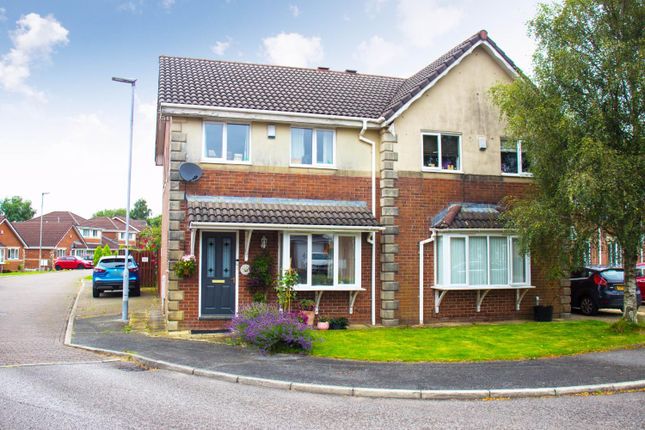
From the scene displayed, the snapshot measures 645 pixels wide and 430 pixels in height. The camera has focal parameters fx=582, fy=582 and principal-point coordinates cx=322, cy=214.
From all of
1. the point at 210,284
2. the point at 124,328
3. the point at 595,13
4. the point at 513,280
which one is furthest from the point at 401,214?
the point at 124,328

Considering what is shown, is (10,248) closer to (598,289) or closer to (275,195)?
(275,195)

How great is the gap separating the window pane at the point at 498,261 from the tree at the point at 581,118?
2.39 metres

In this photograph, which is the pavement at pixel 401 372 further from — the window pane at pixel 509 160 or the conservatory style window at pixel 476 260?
the window pane at pixel 509 160

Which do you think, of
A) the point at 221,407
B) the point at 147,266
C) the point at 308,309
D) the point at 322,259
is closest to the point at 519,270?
the point at 322,259

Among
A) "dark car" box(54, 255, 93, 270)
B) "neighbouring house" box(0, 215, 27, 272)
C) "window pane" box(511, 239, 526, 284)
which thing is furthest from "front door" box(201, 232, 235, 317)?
"neighbouring house" box(0, 215, 27, 272)

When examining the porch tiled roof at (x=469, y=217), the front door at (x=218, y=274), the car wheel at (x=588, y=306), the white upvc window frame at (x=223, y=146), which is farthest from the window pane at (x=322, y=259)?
the car wheel at (x=588, y=306)

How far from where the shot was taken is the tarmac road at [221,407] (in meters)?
7.15

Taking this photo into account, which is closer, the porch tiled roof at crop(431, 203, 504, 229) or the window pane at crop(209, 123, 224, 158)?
the window pane at crop(209, 123, 224, 158)

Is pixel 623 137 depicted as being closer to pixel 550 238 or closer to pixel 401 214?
pixel 550 238

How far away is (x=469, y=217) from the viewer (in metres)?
16.8

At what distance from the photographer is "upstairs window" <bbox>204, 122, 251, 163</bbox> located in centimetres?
1573

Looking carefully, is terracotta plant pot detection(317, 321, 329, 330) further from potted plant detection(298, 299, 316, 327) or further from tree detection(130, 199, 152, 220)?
tree detection(130, 199, 152, 220)

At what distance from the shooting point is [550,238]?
14.6 m

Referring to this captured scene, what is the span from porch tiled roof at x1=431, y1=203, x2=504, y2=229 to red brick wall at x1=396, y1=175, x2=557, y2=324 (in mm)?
187
